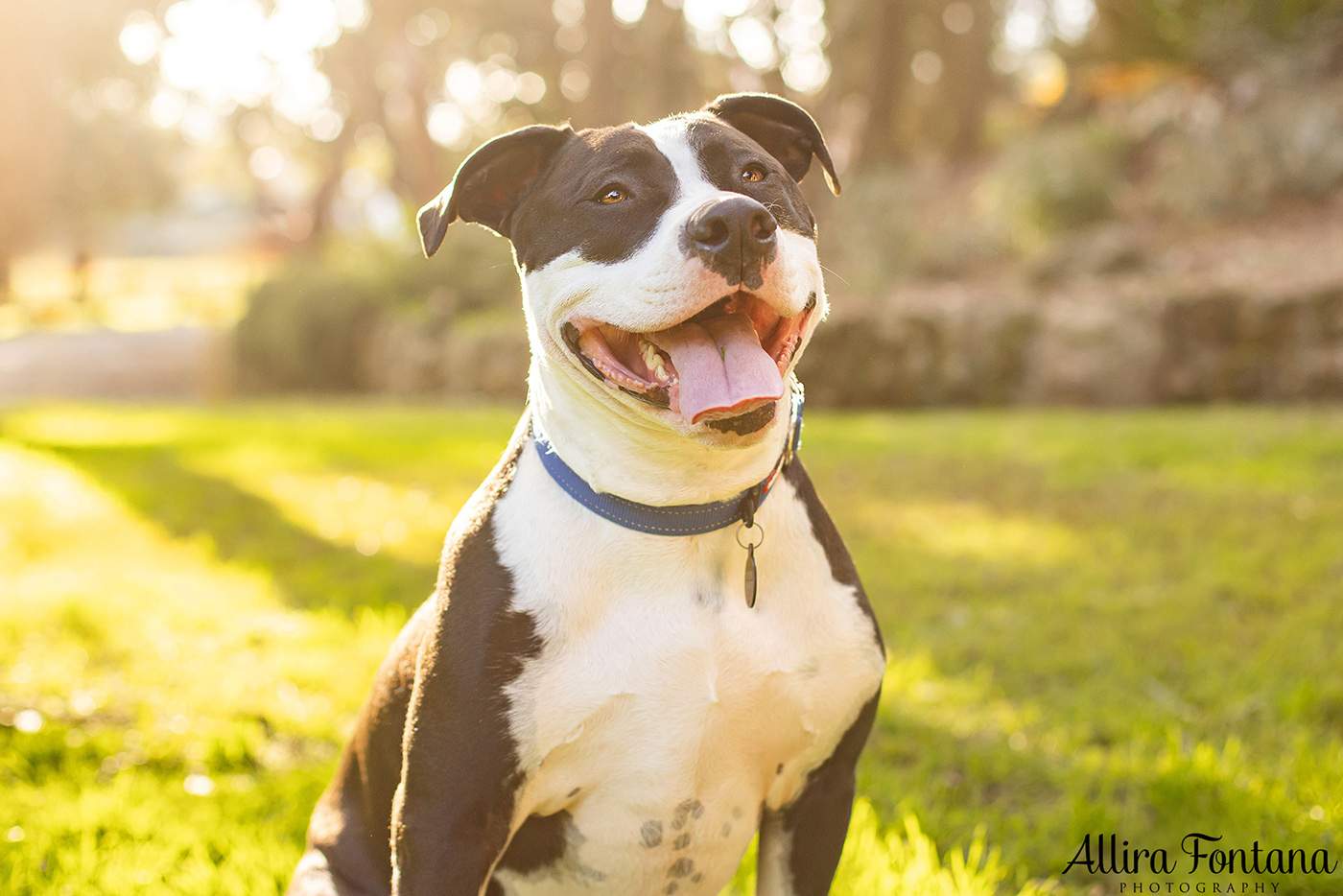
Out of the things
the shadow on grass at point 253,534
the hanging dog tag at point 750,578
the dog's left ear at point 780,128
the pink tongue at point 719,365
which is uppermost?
the dog's left ear at point 780,128

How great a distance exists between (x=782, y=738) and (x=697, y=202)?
37.9 inches

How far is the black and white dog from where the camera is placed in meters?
1.87

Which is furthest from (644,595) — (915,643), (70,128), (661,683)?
(70,128)

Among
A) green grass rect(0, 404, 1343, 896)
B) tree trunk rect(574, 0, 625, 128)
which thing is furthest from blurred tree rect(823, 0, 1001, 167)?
green grass rect(0, 404, 1343, 896)

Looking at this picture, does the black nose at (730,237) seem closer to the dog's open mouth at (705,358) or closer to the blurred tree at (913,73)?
the dog's open mouth at (705,358)

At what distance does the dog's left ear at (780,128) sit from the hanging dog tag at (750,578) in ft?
2.82

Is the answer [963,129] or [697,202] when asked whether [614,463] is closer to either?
[697,202]

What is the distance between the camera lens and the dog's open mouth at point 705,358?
6.08ft

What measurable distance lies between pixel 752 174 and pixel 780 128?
1.30ft

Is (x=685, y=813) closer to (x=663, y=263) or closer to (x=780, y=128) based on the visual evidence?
(x=663, y=263)

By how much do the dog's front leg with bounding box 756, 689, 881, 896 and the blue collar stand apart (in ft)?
1.54

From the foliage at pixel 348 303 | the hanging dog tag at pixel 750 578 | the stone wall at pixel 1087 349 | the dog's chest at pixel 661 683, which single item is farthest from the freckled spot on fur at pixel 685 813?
the foliage at pixel 348 303

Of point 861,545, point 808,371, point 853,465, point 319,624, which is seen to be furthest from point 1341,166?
point 319,624

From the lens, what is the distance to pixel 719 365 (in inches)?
75.5
